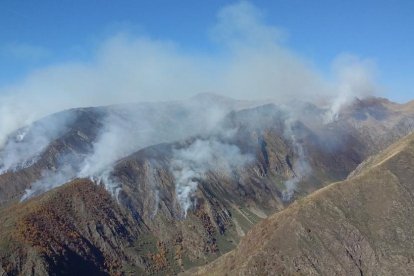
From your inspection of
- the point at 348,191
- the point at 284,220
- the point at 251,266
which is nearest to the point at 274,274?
the point at 251,266

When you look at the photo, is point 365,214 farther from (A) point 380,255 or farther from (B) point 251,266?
(B) point 251,266

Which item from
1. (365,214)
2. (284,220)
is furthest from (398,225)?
(284,220)

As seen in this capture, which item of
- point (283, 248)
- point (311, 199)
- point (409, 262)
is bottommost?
point (409, 262)

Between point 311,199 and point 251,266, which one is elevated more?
point 311,199

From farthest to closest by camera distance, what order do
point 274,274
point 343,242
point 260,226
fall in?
1. point 260,226
2. point 343,242
3. point 274,274

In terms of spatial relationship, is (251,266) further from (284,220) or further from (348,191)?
(348,191)

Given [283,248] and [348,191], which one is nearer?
[283,248]

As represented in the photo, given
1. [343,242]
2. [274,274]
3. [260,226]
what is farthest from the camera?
[260,226]
